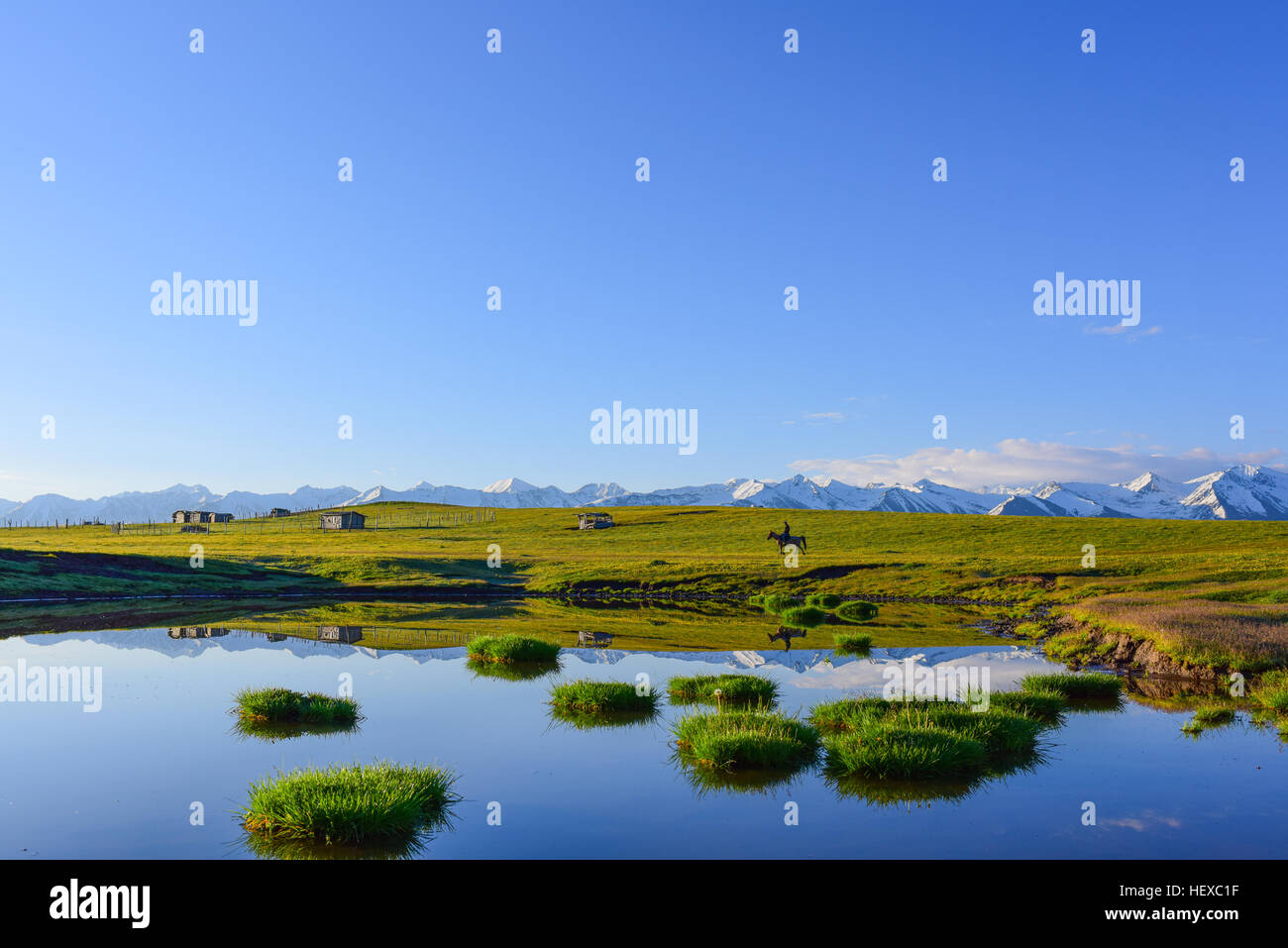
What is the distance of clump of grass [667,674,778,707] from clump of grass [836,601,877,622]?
1006 inches

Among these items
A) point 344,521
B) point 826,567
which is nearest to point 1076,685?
point 826,567

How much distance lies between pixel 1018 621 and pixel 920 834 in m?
36.2

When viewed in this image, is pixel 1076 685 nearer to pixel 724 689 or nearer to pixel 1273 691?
pixel 1273 691

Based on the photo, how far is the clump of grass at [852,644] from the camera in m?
32.2

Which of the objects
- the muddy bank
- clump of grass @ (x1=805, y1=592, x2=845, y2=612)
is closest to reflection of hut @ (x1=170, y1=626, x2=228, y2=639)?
clump of grass @ (x1=805, y1=592, x2=845, y2=612)

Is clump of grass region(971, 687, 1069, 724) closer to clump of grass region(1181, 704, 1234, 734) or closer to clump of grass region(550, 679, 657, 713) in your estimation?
clump of grass region(1181, 704, 1234, 734)

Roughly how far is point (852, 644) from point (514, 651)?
14.2 metres

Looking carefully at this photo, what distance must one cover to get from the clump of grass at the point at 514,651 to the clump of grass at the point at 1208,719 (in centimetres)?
1915

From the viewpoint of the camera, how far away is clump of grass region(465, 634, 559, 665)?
28672 mm

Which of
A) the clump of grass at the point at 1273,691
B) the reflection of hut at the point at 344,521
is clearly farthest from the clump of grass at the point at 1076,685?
the reflection of hut at the point at 344,521

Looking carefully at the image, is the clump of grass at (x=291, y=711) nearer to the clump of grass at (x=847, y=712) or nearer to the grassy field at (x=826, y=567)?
the clump of grass at (x=847, y=712)
